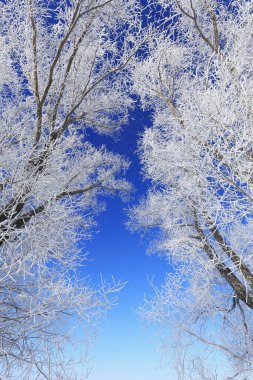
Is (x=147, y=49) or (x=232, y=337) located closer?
(x=232, y=337)

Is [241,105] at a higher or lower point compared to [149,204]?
lower

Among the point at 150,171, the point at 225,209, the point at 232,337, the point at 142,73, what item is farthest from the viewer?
the point at 142,73

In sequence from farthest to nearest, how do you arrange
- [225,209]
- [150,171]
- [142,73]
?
[142,73] < [150,171] < [225,209]

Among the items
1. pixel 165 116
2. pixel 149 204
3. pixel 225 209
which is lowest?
pixel 225 209

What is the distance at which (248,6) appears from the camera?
9.04 meters

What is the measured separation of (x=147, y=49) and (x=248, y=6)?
8.51 ft

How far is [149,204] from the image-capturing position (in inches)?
437

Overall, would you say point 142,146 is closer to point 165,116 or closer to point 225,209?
point 165,116

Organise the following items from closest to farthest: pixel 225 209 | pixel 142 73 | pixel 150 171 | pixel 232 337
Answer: pixel 225 209 < pixel 232 337 < pixel 150 171 < pixel 142 73

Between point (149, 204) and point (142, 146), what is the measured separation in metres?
1.60

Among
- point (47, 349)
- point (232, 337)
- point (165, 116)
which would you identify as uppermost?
point (165, 116)

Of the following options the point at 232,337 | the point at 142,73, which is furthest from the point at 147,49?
the point at 232,337

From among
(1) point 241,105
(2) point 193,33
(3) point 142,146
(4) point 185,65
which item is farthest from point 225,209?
(2) point 193,33

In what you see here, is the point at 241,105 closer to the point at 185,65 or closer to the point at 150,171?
the point at 150,171
